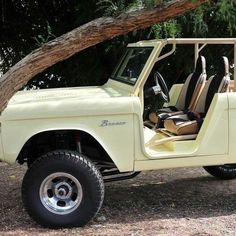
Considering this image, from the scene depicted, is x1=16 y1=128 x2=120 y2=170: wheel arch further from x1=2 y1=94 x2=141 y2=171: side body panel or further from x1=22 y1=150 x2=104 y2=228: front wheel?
x1=22 y1=150 x2=104 y2=228: front wheel

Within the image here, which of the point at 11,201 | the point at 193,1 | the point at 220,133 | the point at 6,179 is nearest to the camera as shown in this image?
the point at 193,1

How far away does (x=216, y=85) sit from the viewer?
204 inches

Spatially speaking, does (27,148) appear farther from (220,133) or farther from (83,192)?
(220,133)

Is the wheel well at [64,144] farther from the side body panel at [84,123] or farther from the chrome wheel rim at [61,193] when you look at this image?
the chrome wheel rim at [61,193]

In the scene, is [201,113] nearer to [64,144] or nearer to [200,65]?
[200,65]

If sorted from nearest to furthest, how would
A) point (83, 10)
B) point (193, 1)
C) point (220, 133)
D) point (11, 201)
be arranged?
point (193, 1) < point (220, 133) < point (11, 201) < point (83, 10)

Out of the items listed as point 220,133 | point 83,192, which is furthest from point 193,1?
point 83,192

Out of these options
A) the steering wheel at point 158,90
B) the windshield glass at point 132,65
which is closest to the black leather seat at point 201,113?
the steering wheel at point 158,90

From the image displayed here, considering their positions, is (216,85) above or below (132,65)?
below

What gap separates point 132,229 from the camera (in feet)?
15.1

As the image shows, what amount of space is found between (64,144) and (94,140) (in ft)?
0.92

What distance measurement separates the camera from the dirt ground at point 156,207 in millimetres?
4605

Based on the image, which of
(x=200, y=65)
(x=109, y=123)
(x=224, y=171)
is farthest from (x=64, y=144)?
(x=224, y=171)

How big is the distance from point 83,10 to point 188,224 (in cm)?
464
